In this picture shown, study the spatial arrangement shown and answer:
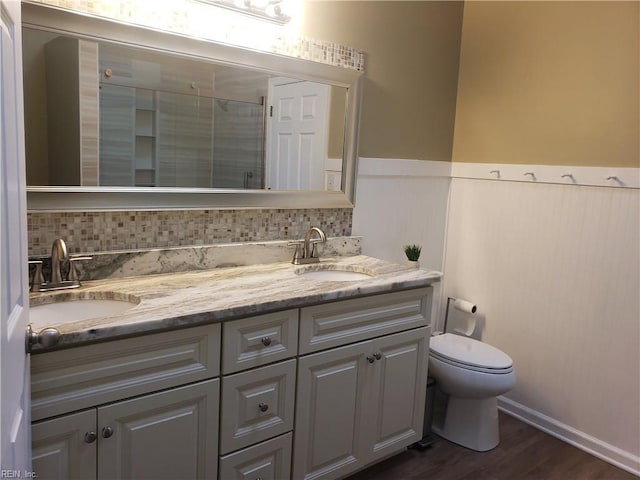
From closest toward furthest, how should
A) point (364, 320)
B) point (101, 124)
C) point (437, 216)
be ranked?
1. point (101, 124)
2. point (364, 320)
3. point (437, 216)

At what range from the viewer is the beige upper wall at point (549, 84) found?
222 cm

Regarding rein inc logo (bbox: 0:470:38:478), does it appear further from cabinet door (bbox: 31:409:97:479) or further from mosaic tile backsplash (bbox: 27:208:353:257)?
mosaic tile backsplash (bbox: 27:208:353:257)

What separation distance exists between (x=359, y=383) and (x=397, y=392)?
23cm

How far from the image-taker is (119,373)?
1.35 m

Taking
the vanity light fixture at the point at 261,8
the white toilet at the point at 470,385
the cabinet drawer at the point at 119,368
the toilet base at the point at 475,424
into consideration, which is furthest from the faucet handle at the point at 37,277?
the toilet base at the point at 475,424

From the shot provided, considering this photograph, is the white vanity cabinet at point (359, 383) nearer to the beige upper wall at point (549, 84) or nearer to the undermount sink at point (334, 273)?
the undermount sink at point (334, 273)

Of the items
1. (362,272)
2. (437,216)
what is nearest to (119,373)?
(362,272)

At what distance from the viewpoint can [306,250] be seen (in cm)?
225

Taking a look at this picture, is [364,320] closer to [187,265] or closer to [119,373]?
[187,265]

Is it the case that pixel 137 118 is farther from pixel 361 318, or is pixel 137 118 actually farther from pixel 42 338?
pixel 361 318

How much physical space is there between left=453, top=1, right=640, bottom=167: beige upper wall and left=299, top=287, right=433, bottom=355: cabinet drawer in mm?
1015

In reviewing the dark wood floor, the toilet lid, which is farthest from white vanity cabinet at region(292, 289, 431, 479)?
the toilet lid

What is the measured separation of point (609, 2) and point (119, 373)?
2390 mm

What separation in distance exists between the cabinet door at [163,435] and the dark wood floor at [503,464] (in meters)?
0.84
